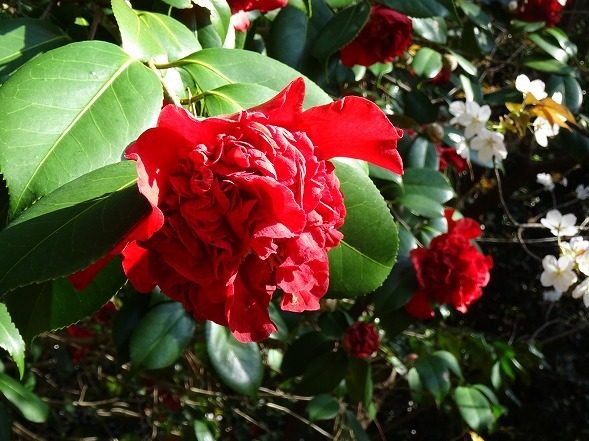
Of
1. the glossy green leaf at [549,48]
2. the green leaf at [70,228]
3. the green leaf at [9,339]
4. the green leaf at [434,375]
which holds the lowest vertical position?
the green leaf at [434,375]

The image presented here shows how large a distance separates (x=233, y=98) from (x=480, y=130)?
1234mm

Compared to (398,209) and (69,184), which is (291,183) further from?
(398,209)

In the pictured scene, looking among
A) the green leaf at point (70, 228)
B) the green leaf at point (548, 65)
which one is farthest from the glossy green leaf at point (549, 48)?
the green leaf at point (70, 228)

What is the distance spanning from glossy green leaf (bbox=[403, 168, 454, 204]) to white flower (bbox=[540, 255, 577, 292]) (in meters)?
0.32

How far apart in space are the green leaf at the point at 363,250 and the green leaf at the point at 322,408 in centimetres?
167

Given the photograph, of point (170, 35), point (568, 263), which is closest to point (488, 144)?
point (568, 263)

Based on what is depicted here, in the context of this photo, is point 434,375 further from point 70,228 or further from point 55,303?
point 70,228

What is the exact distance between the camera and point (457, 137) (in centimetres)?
202

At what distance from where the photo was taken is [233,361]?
174 cm

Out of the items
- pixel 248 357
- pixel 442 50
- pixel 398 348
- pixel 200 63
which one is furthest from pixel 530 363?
pixel 200 63

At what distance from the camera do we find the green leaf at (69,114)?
580 millimetres

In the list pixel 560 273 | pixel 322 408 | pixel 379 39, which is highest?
pixel 379 39

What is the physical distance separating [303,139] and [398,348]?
92.8 inches

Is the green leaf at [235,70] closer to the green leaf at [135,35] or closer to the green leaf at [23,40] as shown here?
the green leaf at [135,35]
